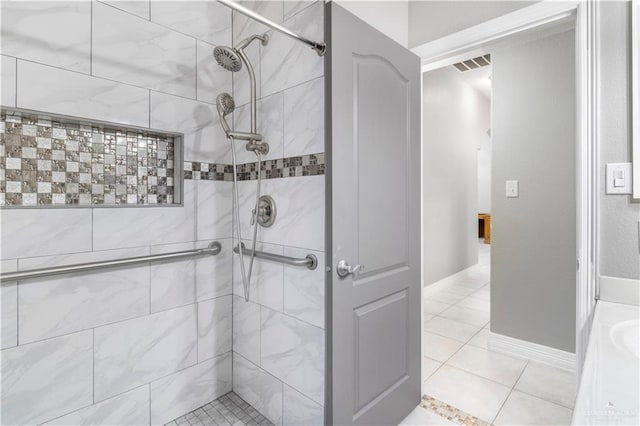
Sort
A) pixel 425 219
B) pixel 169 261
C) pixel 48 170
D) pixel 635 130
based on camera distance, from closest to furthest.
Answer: pixel 635 130 → pixel 48 170 → pixel 169 261 → pixel 425 219

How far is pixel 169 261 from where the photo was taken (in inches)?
67.2

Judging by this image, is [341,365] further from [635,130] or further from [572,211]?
[572,211]

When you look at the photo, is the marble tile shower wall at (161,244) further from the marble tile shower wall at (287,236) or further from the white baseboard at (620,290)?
the white baseboard at (620,290)

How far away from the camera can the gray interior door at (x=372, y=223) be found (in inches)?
50.5

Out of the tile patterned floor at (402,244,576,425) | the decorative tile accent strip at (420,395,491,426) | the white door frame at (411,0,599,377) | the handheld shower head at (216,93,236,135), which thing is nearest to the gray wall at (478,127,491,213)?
the tile patterned floor at (402,244,576,425)

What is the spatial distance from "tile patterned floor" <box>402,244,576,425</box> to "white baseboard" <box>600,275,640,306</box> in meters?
0.91

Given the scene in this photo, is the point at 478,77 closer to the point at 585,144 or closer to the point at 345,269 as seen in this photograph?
the point at 585,144

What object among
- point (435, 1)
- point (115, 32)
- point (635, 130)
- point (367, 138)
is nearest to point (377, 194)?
point (367, 138)

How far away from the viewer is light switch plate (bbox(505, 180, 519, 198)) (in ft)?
8.11

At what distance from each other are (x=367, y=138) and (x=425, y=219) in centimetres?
259

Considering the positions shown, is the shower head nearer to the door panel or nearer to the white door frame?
the door panel

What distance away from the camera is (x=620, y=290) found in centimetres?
126

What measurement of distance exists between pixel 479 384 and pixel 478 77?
412 centimetres

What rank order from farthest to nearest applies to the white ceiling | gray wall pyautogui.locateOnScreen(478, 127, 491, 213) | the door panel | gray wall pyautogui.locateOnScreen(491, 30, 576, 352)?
gray wall pyautogui.locateOnScreen(478, 127, 491, 213) → the white ceiling → gray wall pyautogui.locateOnScreen(491, 30, 576, 352) → the door panel
